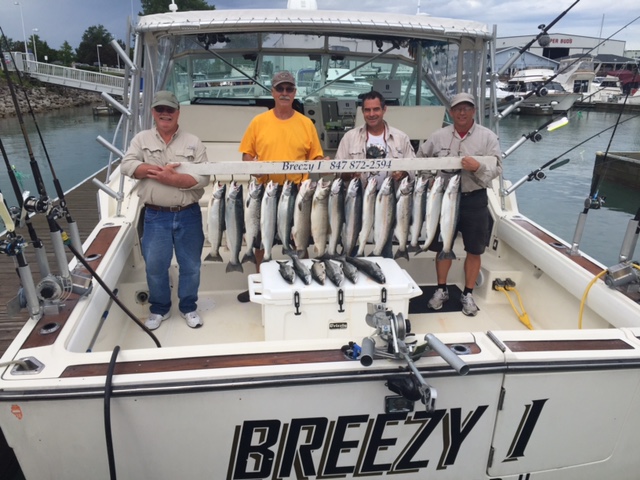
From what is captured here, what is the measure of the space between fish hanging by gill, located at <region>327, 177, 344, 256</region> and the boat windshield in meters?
2.46

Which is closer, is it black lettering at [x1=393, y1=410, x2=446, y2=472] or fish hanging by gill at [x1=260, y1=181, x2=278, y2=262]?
black lettering at [x1=393, y1=410, x2=446, y2=472]

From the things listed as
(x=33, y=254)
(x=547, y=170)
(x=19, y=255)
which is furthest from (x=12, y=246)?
(x=547, y=170)

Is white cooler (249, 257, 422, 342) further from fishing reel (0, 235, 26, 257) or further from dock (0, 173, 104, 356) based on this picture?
dock (0, 173, 104, 356)

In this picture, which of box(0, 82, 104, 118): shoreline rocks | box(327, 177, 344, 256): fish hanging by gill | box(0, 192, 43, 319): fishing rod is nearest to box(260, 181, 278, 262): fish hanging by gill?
box(327, 177, 344, 256): fish hanging by gill

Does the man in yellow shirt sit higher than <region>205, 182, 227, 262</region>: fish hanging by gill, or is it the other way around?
the man in yellow shirt

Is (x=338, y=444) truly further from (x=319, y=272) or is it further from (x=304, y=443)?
(x=319, y=272)

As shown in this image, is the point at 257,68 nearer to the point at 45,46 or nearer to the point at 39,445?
the point at 39,445

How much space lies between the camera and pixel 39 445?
1.87 metres

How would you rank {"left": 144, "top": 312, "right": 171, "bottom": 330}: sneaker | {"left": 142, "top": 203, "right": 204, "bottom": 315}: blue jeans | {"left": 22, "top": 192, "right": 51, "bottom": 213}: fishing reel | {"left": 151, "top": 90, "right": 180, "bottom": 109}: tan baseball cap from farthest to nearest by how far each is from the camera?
1. {"left": 144, "top": 312, "right": 171, "bottom": 330}: sneaker
2. {"left": 142, "top": 203, "right": 204, "bottom": 315}: blue jeans
3. {"left": 151, "top": 90, "right": 180, "bottom": 109}: tan baseball cap
4. {"left": 22, "top": 192, "right": 51, "bottom": 213}: fishing reel

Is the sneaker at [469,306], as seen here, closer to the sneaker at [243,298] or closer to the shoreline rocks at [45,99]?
the sneaker at [243,298]

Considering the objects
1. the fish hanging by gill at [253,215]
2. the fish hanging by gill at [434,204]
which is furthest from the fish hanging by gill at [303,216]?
the fish hanging by gill at [434,204]

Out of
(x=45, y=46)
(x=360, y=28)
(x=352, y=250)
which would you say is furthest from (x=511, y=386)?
(x=45, y=46)

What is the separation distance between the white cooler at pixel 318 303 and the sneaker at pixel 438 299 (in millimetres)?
860

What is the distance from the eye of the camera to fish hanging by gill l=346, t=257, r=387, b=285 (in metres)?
2.88
